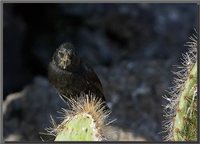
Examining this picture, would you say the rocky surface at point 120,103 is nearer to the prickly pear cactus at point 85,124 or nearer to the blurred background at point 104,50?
the blurred background at point 104,50

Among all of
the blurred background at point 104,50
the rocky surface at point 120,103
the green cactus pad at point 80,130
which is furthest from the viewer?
the blurred background at point 104,50

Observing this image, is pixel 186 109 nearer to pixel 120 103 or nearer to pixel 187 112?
pixel 187 112

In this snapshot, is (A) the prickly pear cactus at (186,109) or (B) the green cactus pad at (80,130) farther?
(A) the prickly pear cactus at (186,109)

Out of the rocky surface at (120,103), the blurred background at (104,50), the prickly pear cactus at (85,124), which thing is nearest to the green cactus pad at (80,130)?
the prickly pear cactus at (85,124)

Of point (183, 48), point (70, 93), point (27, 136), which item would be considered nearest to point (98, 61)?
point (183, 48)

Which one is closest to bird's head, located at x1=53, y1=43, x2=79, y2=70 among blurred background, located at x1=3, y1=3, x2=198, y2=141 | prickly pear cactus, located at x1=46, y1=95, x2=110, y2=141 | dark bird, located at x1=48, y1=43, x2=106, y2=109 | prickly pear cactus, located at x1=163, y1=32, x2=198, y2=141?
dark bird, located at x1=48, y1=43, x2=106, y2=109

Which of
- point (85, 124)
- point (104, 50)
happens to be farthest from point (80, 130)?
point (104, 50)

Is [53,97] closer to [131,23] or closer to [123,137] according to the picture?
[123,137]
